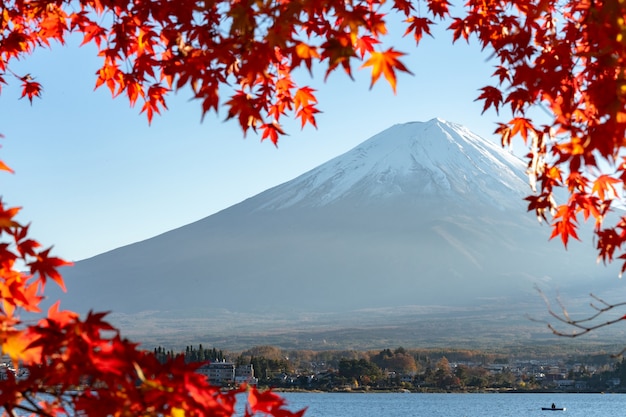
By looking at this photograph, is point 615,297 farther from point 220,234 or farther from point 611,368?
point 220,234

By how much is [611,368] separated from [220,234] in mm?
95295

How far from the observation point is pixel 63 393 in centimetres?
269

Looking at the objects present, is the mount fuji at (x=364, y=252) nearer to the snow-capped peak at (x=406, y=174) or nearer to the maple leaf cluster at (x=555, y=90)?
the snow-capped peak at (x=406, y=174)

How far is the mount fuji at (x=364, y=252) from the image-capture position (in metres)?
152

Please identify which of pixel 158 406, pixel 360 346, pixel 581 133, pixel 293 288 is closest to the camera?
pixel 158 406

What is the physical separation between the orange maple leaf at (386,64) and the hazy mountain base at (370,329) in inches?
4343

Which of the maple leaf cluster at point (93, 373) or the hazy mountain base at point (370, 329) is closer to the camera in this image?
the maple leaf cluster at point (93, 373)

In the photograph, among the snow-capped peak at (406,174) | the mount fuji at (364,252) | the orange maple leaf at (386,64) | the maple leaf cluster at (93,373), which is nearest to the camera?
the maple leaf cluster at (93,373)

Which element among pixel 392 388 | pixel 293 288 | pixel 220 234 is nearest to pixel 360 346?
pixel 392 388

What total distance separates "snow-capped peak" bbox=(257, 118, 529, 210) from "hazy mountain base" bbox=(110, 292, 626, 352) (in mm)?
26654

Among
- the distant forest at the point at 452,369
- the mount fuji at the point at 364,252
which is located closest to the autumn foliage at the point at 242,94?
the distant forest at the point at 452,369

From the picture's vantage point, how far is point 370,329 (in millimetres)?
129375

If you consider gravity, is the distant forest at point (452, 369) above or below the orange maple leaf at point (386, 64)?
below

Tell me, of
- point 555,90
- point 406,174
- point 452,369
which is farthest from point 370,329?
point 555,90
